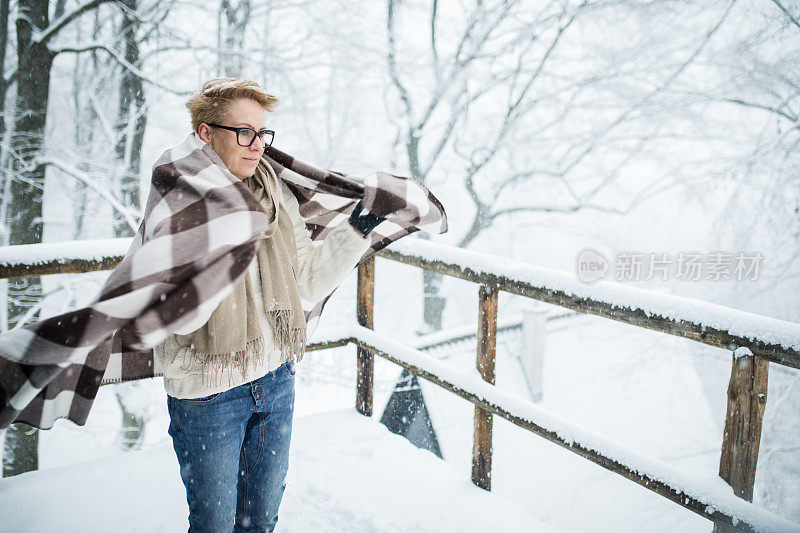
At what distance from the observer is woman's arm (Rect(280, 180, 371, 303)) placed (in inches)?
60.9

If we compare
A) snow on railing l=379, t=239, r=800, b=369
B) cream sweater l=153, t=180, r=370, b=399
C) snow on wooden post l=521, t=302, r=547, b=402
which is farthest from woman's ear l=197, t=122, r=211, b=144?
snow on wooden post l=521, t=302, r=547, b=402

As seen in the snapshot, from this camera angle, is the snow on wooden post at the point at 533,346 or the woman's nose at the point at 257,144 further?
the snow on wooden post at the point at 533,346

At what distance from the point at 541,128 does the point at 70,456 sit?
1112 cm

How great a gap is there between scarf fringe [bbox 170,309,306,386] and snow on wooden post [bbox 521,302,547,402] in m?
6.32

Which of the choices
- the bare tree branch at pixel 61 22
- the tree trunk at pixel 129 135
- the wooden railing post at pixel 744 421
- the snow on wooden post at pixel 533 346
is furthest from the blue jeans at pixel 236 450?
the tree trunk at pixel 129 135

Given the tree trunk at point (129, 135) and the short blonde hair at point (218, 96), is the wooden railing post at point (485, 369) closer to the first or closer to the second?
the short blonde hair at point (218, 96)

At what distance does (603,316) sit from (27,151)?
7140mm

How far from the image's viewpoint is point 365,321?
8.80ft

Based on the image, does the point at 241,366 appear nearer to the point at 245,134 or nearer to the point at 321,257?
the point at 321,257

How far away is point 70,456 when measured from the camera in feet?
28.9

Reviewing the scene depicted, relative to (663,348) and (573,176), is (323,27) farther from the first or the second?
(663,348)

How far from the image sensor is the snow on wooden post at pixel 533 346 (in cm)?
718

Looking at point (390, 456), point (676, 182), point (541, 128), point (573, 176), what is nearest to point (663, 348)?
point (676, 182)

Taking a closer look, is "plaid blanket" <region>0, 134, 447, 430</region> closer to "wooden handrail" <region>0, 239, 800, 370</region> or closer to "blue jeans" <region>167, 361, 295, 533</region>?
"blue jeans" <region>167, 361, 295, 533</region>
